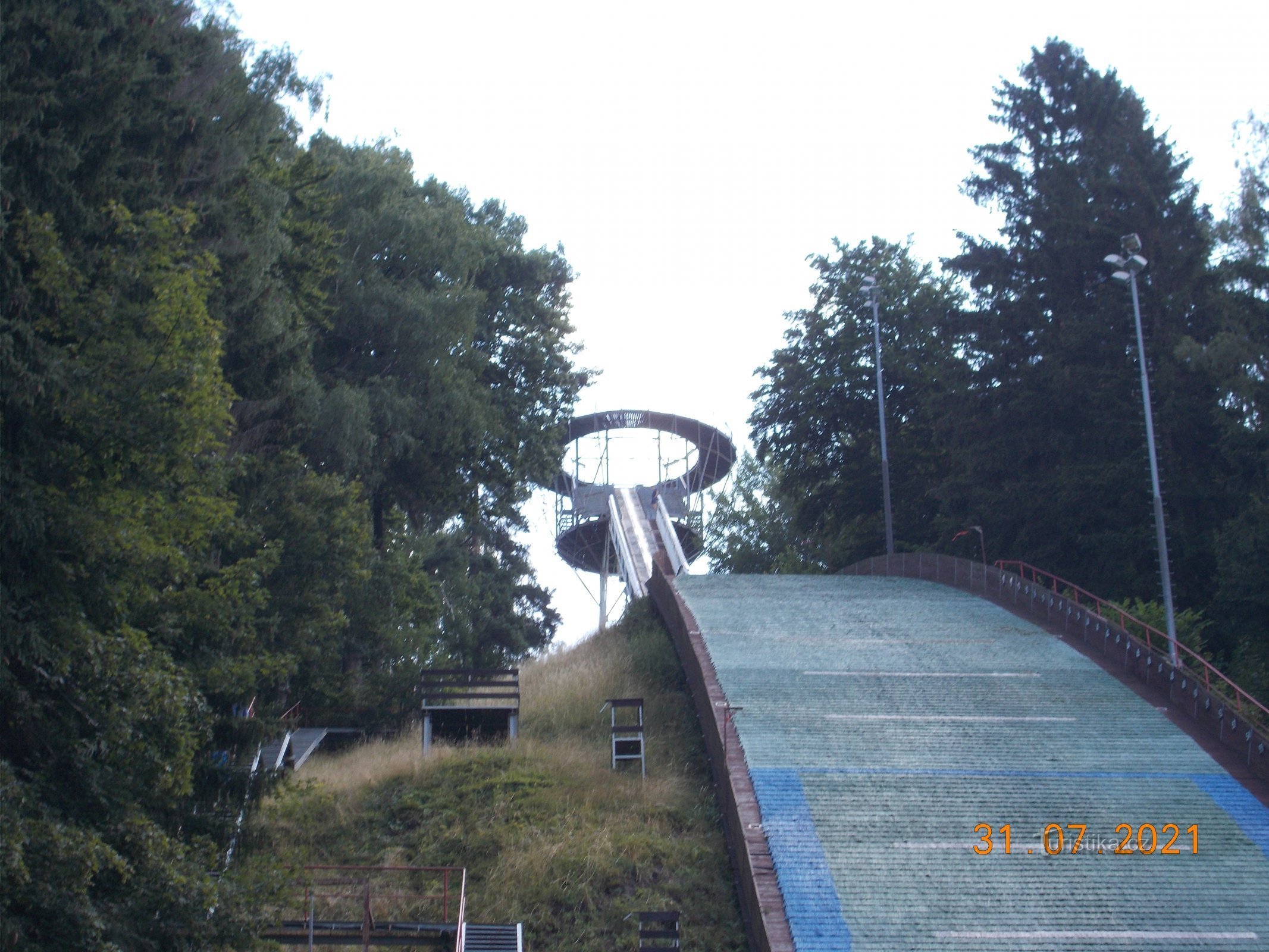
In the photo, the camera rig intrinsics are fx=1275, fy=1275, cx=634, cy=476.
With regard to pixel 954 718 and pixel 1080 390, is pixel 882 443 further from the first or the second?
pixel 954 718

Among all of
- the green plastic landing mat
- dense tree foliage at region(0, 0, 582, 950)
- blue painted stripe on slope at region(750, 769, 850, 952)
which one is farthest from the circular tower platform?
blue painted stripe on slope at region(750, 769, 850, 952)

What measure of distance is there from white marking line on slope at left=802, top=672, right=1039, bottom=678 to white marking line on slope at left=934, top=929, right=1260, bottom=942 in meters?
7.97

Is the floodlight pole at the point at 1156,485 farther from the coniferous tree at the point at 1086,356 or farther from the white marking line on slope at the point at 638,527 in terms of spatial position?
the white marking line on slope at the point at 638,527

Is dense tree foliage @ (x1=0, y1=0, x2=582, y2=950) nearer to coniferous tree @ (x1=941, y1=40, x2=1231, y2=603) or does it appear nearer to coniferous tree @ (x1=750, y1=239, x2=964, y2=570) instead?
coniferous tree @ (x1=941, y1=40, x2=1231, y2=603)

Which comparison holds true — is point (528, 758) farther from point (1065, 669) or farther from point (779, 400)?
point (779, 400)

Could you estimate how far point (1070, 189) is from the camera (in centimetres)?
3375

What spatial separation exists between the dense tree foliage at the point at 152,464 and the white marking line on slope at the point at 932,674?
335 inches

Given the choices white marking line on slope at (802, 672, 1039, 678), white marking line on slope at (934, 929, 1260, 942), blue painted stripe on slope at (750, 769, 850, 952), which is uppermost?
white marking line on slope at (802, 672, 1039, 678)

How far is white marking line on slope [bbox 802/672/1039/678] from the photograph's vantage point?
2116cm

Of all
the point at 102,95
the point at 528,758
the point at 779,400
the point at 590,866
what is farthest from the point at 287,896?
the point at 779,400

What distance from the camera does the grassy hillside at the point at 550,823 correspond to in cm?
1455

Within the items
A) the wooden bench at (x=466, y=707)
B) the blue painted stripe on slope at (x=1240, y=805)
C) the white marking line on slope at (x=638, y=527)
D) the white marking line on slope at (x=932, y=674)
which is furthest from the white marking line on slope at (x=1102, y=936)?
the white marking line on slope at (x=638, y=527)

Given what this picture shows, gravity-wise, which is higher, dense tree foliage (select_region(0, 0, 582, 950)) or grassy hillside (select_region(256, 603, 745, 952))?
dense tree foliage (select_region(0, 0, 582, 950))

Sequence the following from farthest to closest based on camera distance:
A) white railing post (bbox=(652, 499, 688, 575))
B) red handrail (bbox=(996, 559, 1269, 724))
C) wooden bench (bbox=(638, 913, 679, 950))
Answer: white railing post (bbox=(652, 499, 688, 575))
red handrail (bbox=(996, 559, 1269, 724))
wooden bench (bbox=(638, 913, 679, 950))
